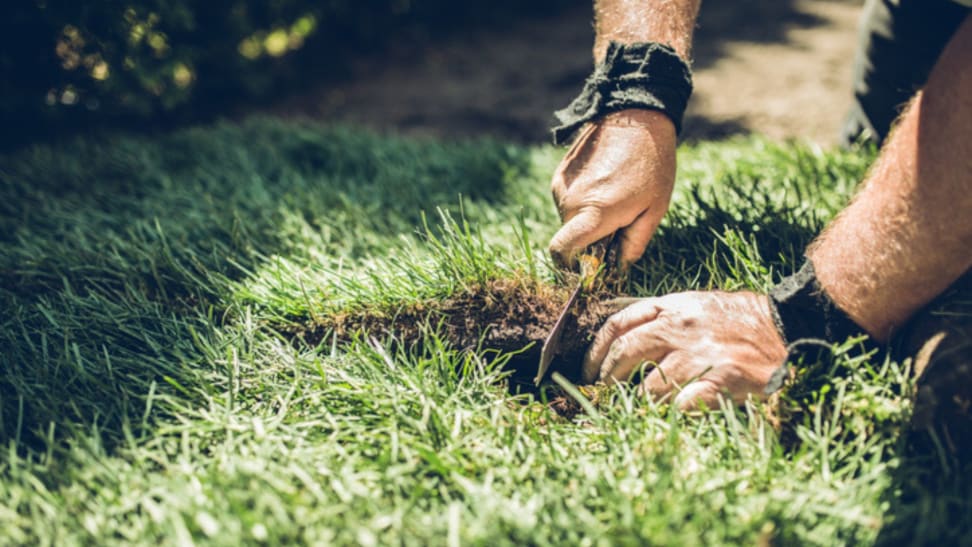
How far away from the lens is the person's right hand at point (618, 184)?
179cm

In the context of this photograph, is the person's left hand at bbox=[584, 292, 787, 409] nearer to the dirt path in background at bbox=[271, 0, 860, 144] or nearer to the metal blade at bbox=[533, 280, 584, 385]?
the metal blade at bbox=[533, 280, 584, 385]

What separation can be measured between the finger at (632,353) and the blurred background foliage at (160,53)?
3054mm

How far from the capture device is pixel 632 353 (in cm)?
167

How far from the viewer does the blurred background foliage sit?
335 centimetres

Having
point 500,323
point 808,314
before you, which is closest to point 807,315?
point 808,314

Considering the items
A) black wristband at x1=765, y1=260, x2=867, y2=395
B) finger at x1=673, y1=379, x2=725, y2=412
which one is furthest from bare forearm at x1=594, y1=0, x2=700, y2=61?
finger at x1=673, y1=379, x2=725, y2=412

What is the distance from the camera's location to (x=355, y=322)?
191 cm

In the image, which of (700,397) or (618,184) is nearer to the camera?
(700,397)

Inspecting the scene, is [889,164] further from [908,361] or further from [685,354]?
[685,354]

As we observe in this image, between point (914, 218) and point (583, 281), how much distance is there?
0.79 meters

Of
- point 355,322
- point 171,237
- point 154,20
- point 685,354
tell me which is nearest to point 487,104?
point 154,20

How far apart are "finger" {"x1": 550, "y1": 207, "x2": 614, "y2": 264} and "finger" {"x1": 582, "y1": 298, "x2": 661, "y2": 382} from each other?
21cm

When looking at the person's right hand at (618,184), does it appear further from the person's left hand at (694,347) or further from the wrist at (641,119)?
the person's left hand at (694,347)

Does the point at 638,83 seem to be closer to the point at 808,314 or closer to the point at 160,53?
the point at 808,314
